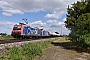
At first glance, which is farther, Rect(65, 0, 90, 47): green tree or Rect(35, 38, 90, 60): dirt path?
Rect(65, 0, 90, 47): green tree

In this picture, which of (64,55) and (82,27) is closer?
(64,55)

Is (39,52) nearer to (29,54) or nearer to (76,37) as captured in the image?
(29,54)

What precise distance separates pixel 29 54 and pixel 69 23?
14033 mm

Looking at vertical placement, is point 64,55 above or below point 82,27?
below

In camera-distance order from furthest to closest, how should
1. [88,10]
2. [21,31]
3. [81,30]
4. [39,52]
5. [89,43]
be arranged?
[21,31], [88,10], [81,30], [89,43], [39,52]

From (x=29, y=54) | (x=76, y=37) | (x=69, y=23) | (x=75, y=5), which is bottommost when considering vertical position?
(x=29, y=54)

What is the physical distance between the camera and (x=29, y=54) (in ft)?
43.8

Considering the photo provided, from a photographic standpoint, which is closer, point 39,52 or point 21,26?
point 39,52

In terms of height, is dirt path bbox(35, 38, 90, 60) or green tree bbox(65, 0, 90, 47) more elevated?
green tree bbox(65, 0, 90, 47)

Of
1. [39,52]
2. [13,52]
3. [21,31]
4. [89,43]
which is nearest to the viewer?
[13,52]

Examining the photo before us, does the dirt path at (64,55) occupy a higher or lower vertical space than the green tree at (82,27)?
lower

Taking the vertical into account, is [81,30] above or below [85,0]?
below

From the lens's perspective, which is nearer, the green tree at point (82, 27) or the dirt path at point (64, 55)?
the dirt path at point (64, 55)

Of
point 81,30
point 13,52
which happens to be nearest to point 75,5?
point 81,30
